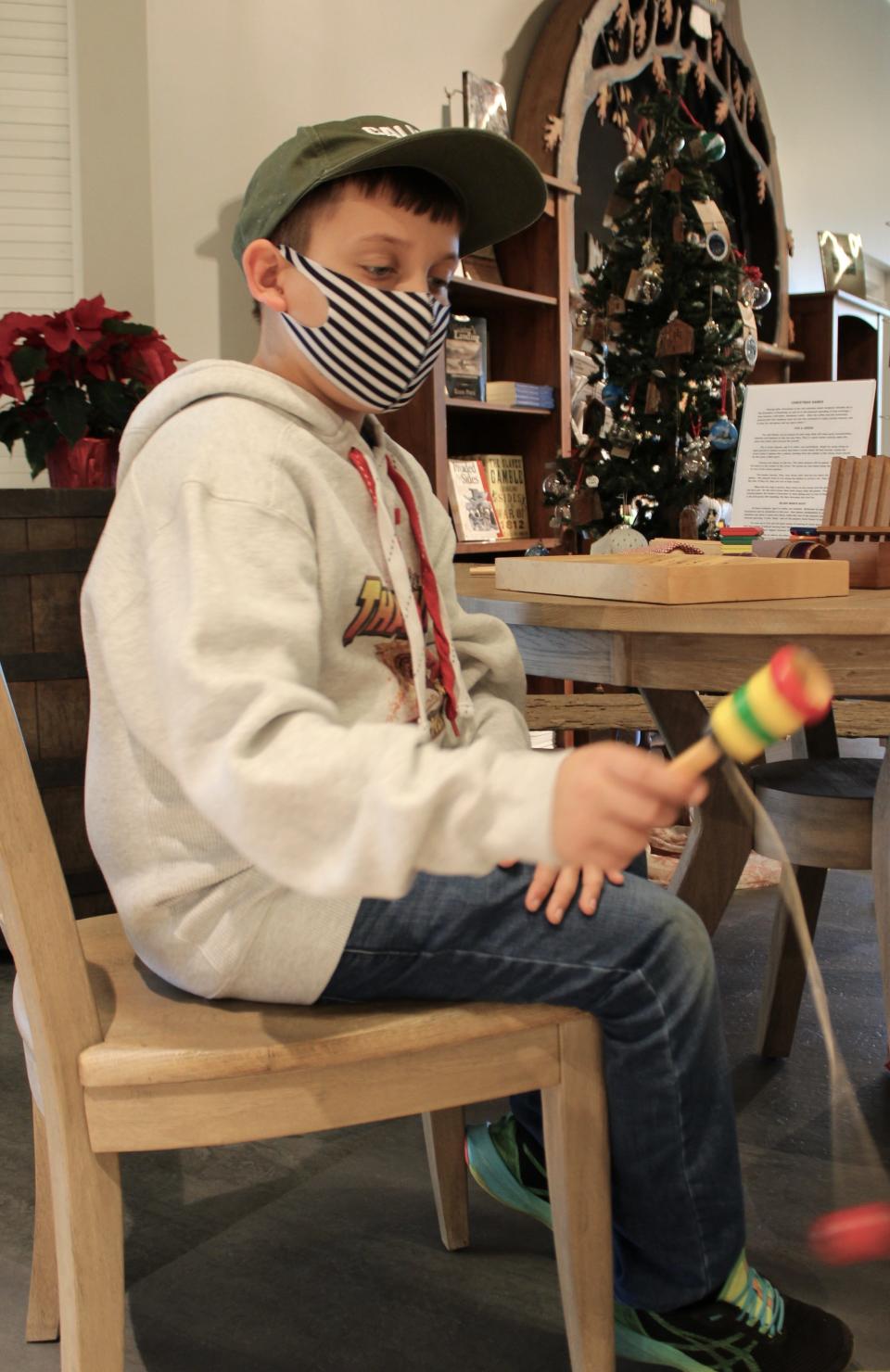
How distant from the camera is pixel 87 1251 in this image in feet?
3.19

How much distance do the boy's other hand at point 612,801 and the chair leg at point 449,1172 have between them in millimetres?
834

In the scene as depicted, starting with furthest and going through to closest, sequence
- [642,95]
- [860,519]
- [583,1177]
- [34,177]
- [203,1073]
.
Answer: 1. [642,95]
2. [34,177]
3. [860,519]
4. [583,1177]
5. [203,1073]

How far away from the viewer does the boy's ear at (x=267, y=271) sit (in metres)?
1.15

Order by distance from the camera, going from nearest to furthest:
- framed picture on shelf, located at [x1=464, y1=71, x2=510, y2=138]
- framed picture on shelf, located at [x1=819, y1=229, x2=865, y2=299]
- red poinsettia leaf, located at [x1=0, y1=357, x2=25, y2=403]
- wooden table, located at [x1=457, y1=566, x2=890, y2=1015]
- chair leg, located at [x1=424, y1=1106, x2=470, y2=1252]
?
wooden table, located at [x1=457, y1=566, x2=890, y2=1015] < chair leg, located at [x1=424, y1=1106, x2=470, y2=1252] < red poinsettia leaf, located at [x1=0, y1=357, x2=25, y2=403] < framed picture on shelf, located at [x1=464, y1=71, x2=510, y2=138] < framed picture on shelf, located at [x1=819, y1=229, x2=865, y2=299]

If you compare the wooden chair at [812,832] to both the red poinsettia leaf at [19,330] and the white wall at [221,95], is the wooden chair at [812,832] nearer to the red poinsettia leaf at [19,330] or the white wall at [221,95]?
the red poinsettia leaf at [19,330]

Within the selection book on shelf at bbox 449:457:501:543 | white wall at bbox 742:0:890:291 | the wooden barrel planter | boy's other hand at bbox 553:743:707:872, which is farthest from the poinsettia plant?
white wall at bbox 742:0:890:291

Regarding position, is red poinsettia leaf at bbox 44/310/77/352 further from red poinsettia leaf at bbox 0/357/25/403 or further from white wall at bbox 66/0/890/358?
white wall at bbox 66/0/890/358

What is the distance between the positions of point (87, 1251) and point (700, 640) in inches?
32.4

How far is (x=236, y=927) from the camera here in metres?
Answer: 0.99

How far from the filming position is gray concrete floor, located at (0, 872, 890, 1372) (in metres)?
1.38

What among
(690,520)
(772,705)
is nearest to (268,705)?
(772,705)

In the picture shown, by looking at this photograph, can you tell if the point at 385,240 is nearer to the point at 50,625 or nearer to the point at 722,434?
the point at 50,625

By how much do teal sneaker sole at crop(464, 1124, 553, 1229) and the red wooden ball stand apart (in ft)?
1.26

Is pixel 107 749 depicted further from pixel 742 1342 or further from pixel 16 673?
pixel 16 673
